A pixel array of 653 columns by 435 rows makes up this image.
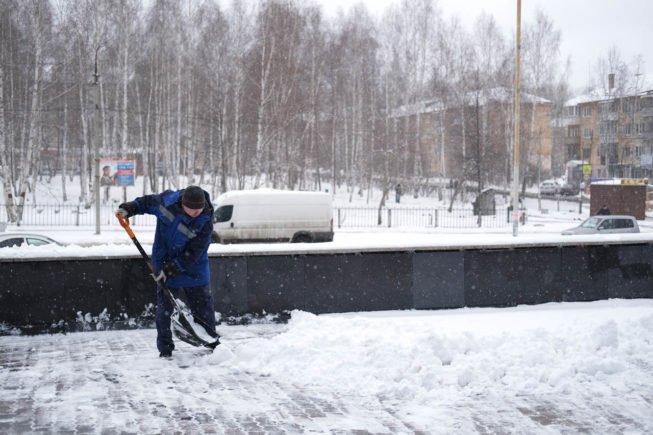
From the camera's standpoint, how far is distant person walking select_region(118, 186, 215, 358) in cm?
686

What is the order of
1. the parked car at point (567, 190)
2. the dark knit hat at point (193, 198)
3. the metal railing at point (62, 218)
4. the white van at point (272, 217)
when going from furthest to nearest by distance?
1. the parked car at point (567, 190)
2. the metal railing at point (62, 218)
3. the white van at point (272, 217)
4. the dark knit hat at point (193, 198)

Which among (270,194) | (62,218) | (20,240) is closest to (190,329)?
(20,240)

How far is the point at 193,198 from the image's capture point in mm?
6762

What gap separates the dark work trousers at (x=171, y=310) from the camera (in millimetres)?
6918

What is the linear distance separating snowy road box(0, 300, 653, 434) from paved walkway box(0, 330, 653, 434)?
1cm

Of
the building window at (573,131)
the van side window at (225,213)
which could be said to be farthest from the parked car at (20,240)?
the building window at (573,131)

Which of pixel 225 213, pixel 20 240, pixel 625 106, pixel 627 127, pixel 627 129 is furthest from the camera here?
pixel 627 129

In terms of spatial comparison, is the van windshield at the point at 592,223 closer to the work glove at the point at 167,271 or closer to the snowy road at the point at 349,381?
the snowy road at the point at 349,381

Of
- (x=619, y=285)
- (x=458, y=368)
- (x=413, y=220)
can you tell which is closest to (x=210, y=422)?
(x=458, y=368)

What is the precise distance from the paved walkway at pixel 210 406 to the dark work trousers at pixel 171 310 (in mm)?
218

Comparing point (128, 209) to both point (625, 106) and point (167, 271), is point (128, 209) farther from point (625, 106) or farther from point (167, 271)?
point (625, 106)

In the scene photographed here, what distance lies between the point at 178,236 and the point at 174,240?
0.06 metres

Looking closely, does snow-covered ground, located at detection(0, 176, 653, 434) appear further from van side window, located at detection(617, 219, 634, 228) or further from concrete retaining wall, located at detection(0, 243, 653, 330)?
van side window, located at detection(617, 219, 634, 228)

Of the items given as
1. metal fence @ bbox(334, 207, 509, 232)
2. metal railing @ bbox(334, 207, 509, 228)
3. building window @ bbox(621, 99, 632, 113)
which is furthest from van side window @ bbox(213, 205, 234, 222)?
building window @ bbox(621, 99, 632, 113)
